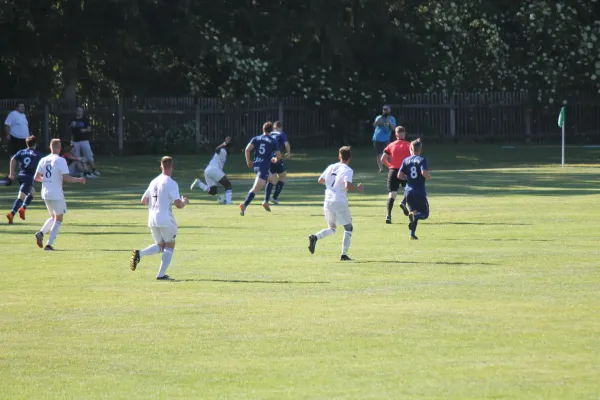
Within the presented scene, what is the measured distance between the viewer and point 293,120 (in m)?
53.2

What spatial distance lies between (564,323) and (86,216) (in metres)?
15.7

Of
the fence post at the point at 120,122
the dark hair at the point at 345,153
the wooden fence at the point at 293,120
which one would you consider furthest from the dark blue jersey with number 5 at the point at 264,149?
the fence post at the point at 120,122

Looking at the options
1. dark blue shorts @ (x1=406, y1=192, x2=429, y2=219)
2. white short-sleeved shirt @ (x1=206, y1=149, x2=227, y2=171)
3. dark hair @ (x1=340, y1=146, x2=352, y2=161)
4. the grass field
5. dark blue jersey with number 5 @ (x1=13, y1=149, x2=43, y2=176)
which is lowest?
the grass field

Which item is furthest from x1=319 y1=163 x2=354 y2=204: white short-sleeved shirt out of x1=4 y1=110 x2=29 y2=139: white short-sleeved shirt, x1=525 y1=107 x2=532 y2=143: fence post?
x1=525 y1=107 x2=532 y2=143: fence post

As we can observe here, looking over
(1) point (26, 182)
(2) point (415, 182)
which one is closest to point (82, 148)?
(1) point (26, 182)

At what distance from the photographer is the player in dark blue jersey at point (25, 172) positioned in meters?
25.8

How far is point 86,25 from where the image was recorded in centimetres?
4641

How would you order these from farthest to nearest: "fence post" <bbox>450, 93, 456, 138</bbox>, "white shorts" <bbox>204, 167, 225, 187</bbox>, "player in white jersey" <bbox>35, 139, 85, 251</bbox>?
1. "fence post" <bbox>450, 93, 456, 138</bbox>
2. "white shorts" <bbox>204, 167, 225, 187</bbox>
3. "player in white jersey" <bbox>35, 139, 85, 251</bbox>

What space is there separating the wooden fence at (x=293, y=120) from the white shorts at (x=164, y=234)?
2973 centimetres

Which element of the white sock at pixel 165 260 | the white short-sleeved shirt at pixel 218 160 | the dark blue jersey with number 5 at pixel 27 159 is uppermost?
the dark blue jersey with number 5 at pixel 27 159

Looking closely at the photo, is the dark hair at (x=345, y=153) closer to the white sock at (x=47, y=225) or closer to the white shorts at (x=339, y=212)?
the white shorts at (x=339, y=212)

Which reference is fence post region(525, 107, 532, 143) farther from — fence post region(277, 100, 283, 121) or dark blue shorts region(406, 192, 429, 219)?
dark blue shorts region(406, 192, 429, 219)

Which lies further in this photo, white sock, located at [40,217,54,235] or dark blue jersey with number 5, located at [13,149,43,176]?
dark blue jersey with number 5, located at [13,149,43,176]

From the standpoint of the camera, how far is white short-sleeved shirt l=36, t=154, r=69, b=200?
71.2 feet
